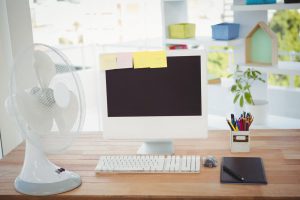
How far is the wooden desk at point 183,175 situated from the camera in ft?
4.56

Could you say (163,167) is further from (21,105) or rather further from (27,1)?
(27,1)

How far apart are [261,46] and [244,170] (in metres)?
1.63

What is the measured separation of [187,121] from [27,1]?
1.49m

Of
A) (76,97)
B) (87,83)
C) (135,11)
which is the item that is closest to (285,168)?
(76,97)

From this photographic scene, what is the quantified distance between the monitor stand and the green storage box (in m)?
1.64

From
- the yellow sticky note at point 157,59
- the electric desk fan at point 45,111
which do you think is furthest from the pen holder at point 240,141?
the electric desk fan at point 45,111

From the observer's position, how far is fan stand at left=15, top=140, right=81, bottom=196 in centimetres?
146

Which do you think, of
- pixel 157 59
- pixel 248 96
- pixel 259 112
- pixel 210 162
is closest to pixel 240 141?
pixel 210 162

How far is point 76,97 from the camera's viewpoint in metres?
1.52

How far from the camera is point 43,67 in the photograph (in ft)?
4.82

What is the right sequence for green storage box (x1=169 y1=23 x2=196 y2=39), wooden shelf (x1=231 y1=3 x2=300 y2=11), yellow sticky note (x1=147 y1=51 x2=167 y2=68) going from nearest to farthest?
yellow sticky note (x1=147 y1=51 x2=167 y2=68), wooden shelf (x1=231 y1=3 x2=300 y2=11), green storage box (x1=169 y1=23 x2=196 y2=39)

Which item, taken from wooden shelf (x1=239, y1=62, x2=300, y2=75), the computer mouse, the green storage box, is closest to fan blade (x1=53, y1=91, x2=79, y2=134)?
the computer mouse

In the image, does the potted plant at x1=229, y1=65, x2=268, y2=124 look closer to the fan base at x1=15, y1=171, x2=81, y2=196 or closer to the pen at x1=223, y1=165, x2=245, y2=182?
the pen at x1=223, y1=165, x2=245, y2=182

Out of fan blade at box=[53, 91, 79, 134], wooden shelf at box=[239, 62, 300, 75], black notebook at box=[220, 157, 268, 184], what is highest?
fan blade at box=[53, 91, 79, 134]
